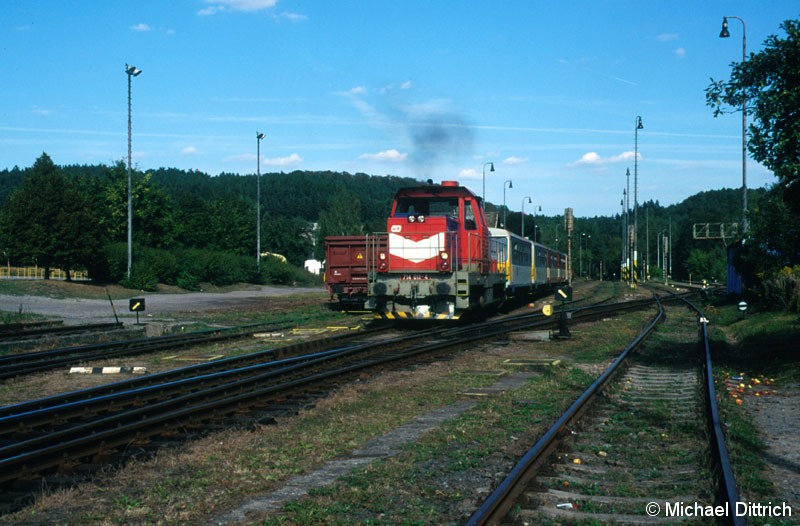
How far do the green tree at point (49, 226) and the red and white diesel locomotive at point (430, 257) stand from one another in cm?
3428

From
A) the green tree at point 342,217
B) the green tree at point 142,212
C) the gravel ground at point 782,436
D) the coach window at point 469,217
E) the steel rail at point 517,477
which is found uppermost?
the green tree at point 342,217

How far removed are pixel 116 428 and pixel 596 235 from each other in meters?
198

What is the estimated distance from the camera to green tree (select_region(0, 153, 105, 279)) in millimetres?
48406

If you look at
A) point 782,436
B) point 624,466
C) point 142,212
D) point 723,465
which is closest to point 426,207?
point 782,436

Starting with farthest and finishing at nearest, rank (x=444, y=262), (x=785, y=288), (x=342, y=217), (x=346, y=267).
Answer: (x=342, y=217)
(x=346, y=267)
(x=785, y=288)
(x=444, y=262)

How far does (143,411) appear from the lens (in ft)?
29.1

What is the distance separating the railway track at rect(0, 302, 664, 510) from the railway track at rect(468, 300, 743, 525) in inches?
151

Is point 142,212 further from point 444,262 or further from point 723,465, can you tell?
point 723,465

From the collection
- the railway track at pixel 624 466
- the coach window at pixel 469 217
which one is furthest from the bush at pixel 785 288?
the railway track at pixel 624 466

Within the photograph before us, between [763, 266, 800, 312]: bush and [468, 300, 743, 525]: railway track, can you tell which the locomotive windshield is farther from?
[468, 300, 743, 525]: railway track

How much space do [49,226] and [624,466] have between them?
49.4 m

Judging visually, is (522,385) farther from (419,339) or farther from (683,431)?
(419,339)

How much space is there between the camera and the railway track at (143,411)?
6.77 m

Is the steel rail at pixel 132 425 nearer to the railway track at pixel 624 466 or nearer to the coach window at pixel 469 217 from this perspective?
the railway track at pixel 624 466
